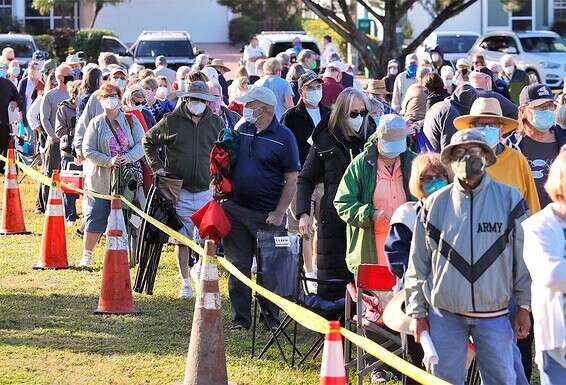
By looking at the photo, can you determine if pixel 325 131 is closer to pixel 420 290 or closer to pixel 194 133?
pixel 194 133

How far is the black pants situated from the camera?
1084 cm

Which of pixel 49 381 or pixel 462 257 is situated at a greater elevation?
pixel 462 257

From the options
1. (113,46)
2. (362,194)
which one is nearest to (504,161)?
(362,194)

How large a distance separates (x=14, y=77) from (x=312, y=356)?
1731cm

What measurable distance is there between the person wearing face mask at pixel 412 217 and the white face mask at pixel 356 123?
2677 mm

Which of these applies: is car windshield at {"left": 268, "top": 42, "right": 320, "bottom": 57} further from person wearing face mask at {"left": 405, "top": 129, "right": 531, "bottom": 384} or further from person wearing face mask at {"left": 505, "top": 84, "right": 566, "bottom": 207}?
person wearing face mask at {"left": 405, "top": 129, "right": 531, "bottom": 384}

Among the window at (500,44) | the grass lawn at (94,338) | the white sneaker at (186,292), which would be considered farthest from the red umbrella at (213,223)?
the window at (500,44)

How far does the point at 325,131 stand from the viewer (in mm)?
10391

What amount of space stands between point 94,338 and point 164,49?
29.3 meters

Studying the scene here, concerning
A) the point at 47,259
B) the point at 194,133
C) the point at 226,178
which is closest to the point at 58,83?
the point at 47,259

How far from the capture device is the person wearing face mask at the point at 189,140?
1195cm

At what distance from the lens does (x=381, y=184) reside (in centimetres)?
898

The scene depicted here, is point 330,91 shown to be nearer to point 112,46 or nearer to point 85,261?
point 85,261

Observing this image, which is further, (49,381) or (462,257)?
(49,381)
